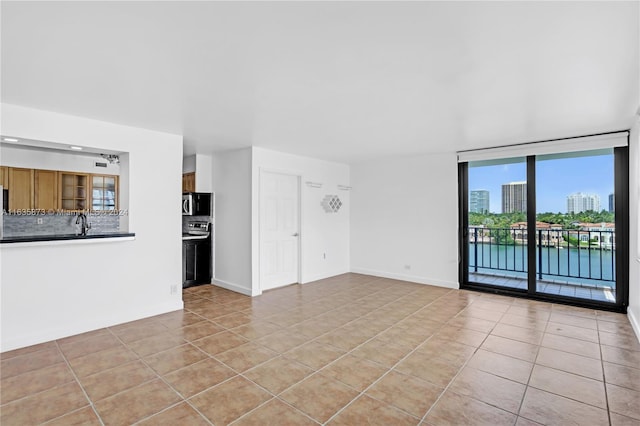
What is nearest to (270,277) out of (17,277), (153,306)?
(153,306)

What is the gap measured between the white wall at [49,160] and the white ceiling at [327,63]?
10.6 feet

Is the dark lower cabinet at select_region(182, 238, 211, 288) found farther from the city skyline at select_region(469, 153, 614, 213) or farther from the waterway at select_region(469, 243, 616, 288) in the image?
the city skyline at select_region(469, 153, 614, 213)

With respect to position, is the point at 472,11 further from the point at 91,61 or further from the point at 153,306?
the point at 153,306

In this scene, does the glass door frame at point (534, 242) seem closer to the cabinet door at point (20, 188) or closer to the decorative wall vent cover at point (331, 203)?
the decorative wall vent cover at point (331, 203)

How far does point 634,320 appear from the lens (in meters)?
3.83

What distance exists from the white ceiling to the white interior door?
1.77m

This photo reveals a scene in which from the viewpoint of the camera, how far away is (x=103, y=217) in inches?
254

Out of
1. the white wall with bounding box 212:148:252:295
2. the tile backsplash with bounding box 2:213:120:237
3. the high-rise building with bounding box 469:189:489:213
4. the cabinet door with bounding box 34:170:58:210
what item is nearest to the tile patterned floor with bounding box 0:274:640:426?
the white wall with bounding box 212:148:252:295

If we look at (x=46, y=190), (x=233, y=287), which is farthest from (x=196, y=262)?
(x=46, y=190)

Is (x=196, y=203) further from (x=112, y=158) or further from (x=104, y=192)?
(x=104, y=192)

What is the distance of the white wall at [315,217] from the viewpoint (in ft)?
17.5

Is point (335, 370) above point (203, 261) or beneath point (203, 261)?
beneath

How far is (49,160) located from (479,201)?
24.8 ft

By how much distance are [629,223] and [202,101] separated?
5.43 metres
